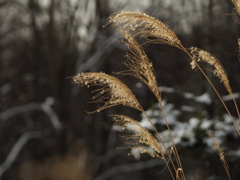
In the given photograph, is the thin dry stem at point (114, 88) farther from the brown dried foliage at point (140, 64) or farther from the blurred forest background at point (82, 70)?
the blurred forest background at point (82, 70)

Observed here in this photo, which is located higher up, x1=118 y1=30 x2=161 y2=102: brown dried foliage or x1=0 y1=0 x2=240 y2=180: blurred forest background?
x1=0 y1=0 x2=240 y2=180: blurred forest background

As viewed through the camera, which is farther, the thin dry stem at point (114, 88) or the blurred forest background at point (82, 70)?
the blurred forest background at point (82, 70)

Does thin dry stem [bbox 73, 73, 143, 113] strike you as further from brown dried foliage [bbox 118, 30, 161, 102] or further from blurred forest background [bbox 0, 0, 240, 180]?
blurred forest background [bbox 0, 0, 240, 180]

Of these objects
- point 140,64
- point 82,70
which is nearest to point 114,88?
point 140,64

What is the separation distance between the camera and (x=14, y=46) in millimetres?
12859

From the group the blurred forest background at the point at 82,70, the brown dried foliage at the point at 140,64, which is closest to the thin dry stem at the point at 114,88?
the brown dried foliage at the point at 140,64

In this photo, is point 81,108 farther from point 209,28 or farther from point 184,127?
point 184,127

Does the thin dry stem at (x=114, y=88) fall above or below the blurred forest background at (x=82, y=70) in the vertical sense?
below

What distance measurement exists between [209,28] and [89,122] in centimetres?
455

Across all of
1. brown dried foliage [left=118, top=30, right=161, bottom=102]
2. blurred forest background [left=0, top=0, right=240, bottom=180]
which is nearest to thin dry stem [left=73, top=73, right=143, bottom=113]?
brown dried foliage [left=118, top=30, right=161, bottom=102]

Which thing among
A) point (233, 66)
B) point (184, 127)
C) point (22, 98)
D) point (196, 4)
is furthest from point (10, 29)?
point (184, 127)

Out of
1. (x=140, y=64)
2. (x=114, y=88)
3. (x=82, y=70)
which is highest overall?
(x=82, y=70)

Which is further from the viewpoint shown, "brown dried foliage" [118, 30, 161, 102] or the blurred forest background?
the blurred forest background

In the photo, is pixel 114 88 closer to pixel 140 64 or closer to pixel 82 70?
pixel 140 64
